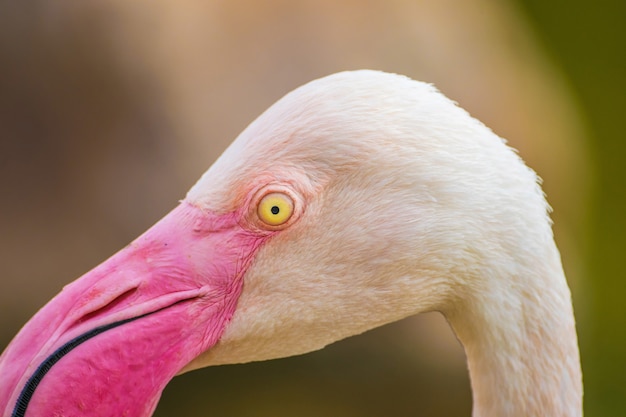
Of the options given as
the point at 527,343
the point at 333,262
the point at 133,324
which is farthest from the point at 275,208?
the point at 527,343

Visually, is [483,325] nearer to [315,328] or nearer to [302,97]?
[315,328]

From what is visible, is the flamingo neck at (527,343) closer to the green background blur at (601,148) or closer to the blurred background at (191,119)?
the blurred background at (191,119)

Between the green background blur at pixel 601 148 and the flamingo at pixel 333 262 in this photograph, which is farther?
the green background blur at pixel 601 148

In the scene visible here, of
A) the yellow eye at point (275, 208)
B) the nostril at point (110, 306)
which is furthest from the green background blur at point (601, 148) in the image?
the nostril at point (110, 306)

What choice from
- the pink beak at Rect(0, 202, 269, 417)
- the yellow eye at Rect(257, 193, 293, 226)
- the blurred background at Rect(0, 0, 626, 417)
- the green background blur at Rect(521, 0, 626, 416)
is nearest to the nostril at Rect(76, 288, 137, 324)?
the pink beak at Rect(0, 202, 269, 417)

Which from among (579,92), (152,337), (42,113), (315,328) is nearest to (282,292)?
(315,328)

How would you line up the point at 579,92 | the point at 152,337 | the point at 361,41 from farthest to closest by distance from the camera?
the point at 579,92 < the point at 361,41 < the point at 152,337

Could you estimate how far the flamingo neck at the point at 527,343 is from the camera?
3.76 feet

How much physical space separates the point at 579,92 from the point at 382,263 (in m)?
3.10

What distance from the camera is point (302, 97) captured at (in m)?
1.15

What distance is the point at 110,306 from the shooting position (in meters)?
1.12

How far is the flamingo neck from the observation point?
1.15m

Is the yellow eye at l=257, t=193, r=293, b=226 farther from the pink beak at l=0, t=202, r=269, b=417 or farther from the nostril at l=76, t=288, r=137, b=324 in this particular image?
the nostril at l=76, t=288, r=137, b=324

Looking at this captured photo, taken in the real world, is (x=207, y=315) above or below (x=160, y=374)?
above
